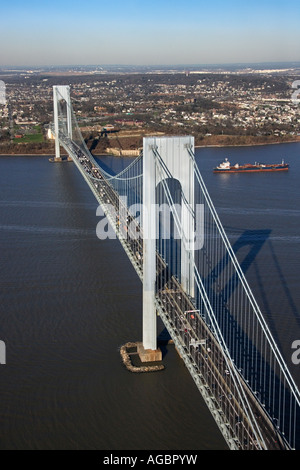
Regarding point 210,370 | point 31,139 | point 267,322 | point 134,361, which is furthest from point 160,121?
point 210,370

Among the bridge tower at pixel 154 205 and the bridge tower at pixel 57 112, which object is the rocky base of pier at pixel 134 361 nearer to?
the bridge tower at pixel 154 205

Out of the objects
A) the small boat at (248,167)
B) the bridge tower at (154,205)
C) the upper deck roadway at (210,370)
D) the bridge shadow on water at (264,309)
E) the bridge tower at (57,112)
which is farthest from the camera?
the bridge tower at (57,112)

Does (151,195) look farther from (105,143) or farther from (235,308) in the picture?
(105,143)

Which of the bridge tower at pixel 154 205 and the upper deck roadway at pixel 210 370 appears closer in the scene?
the upper deck roadway at pixel 210 370

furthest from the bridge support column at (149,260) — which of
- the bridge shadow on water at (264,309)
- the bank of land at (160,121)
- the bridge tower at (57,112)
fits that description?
the bank of land at (160,121)

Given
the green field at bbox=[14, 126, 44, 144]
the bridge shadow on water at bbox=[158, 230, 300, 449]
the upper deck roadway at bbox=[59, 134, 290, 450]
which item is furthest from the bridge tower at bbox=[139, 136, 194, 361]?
the green field at bbox=[14, 126, 44, 144]

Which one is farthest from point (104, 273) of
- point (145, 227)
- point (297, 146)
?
point (297, 146)

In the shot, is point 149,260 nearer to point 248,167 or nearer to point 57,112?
point 248,167

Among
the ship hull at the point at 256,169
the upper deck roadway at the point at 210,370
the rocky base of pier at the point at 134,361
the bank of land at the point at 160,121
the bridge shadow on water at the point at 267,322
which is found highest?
the bank of land at the point at 160,121
